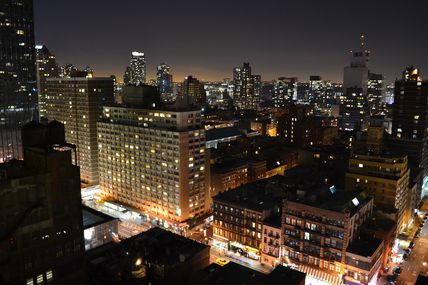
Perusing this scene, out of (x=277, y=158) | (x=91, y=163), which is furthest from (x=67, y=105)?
(x=277, y=158)

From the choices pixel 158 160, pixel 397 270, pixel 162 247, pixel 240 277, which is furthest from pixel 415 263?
pixel 158 160

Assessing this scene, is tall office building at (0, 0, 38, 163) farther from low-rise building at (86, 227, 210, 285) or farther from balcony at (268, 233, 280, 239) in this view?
balcony at (268, 233, 280, 239)

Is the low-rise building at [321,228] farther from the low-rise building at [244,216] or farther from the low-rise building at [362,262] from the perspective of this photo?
the low-rise building at [244,216]

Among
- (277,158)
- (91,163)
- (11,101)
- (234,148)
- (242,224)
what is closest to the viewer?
(242,224)

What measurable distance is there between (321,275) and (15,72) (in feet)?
379

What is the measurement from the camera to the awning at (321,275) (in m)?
81.0

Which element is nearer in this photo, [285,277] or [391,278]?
[285,277]

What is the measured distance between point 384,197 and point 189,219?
56.7 metres

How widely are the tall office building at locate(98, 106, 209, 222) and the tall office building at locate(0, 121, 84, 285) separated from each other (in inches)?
2440

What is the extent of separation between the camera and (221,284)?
218ft

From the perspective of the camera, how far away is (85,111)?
151m

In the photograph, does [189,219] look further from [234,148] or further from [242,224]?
[234,148]

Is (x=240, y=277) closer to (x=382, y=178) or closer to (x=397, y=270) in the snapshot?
(x=397, y=270)

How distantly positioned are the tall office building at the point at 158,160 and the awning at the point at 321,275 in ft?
135
